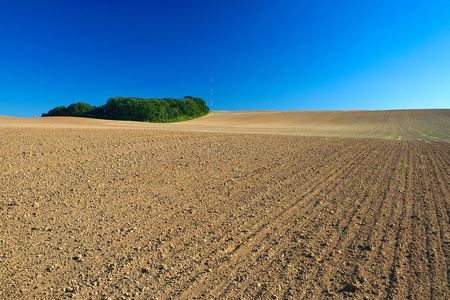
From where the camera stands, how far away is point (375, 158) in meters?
11.3

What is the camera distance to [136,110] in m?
46.8

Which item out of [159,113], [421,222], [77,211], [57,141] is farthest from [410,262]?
[159,113]

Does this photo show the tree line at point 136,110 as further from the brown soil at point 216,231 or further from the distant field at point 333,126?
the brown soil at point 216,231

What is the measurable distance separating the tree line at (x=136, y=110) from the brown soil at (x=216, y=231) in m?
40.0

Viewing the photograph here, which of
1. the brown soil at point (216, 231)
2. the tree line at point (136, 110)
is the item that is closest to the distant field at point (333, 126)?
the tree line at point (136, 110)

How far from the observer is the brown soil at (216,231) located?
315 cm

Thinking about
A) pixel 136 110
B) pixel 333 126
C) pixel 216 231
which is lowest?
pixel 216 231

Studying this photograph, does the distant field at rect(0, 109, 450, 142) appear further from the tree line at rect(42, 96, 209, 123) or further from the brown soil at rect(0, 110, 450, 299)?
the brown soil at rect(0, 110, 450, 299)

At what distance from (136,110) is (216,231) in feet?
152

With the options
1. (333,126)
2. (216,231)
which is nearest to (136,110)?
(333,126)

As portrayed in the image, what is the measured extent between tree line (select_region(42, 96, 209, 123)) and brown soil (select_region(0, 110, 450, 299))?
131ft

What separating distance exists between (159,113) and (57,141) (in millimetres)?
39561

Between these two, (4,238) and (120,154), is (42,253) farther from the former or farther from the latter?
(120,154)

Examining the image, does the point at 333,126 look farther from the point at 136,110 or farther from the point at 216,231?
the point at 216,231
